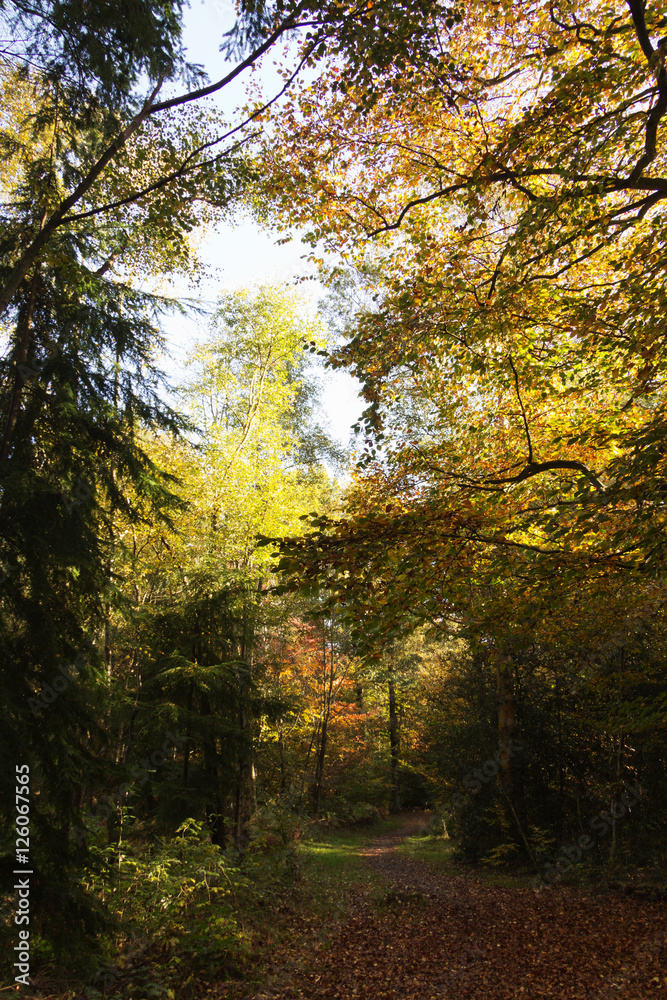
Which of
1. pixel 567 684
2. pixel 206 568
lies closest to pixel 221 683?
pixel 206 568

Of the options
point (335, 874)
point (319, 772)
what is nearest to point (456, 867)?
point (335, 874)

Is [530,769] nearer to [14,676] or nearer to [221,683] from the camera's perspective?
[221,683]

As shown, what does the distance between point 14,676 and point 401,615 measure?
10.9ft

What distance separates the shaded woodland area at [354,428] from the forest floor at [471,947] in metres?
0.11

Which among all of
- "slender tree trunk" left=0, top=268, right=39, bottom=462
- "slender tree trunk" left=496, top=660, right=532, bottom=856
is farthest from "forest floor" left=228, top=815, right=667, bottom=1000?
"slender tree trunk" left=0, top=268, right=39, bottom=462

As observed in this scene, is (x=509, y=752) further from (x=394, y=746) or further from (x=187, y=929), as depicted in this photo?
(x=394, y=746)

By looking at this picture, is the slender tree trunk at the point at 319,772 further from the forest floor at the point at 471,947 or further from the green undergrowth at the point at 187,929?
the green undergrowth at the point at 187,929

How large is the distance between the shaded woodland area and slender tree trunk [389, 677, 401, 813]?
13.7 m

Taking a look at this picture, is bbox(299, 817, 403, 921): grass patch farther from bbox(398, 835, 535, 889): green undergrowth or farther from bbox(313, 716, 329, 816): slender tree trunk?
bbox(398, 835, 535, 889): green undergrowth

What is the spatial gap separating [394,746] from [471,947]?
17.3 m

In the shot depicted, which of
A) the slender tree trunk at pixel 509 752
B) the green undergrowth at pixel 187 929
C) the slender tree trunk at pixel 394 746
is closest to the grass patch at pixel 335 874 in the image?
the green undergrowth at pixel 187 929

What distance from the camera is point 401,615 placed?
4.14 metres

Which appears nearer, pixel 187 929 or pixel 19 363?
pixel 19 363

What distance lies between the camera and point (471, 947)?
21.2ft
